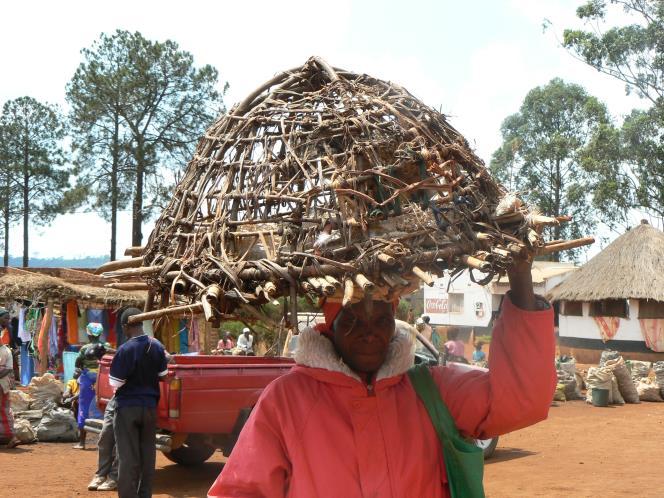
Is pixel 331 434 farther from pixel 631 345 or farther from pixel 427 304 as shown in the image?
pixel 427 304

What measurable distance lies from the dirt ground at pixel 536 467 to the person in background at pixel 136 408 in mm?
1494

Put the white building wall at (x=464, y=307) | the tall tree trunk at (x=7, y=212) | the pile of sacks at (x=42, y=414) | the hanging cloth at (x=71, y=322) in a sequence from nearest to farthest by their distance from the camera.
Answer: the pile of sacks at (x=42, y=414) → the hanging cloth at (x=71, y=322) → the white building wall at (x=464, y=307) → the tall tree trunk at (x=7, y=212)

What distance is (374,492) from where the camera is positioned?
262 centimetres

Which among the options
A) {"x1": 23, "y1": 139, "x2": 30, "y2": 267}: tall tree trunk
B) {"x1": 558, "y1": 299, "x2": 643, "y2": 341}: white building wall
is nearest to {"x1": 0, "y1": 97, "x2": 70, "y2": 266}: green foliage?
{"x1": 23, "y1": 139, "x2": 30, "y2": 267}: tall tree trunk

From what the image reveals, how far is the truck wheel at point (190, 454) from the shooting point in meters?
10.5

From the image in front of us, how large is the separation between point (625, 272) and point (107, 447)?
2188 centimetres

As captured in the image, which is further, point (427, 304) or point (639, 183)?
point (427, 304)

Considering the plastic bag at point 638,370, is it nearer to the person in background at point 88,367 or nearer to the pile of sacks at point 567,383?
the pile of sacks at point 567,383

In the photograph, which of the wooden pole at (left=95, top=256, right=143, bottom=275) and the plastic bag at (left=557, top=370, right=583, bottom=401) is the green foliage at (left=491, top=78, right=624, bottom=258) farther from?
the wooden pole at (left=95, top=256, right=143, bottom=275)

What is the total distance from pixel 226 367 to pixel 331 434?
663cm

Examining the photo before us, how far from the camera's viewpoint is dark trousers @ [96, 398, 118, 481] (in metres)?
8.74

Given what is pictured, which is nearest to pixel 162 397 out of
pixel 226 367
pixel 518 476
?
pixel 226 367

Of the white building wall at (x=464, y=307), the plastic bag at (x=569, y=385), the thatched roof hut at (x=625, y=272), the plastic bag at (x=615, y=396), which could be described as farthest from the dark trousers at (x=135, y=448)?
the white building wall at (x=464, y=307)

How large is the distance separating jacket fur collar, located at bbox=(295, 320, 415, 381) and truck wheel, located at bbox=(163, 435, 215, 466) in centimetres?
797
